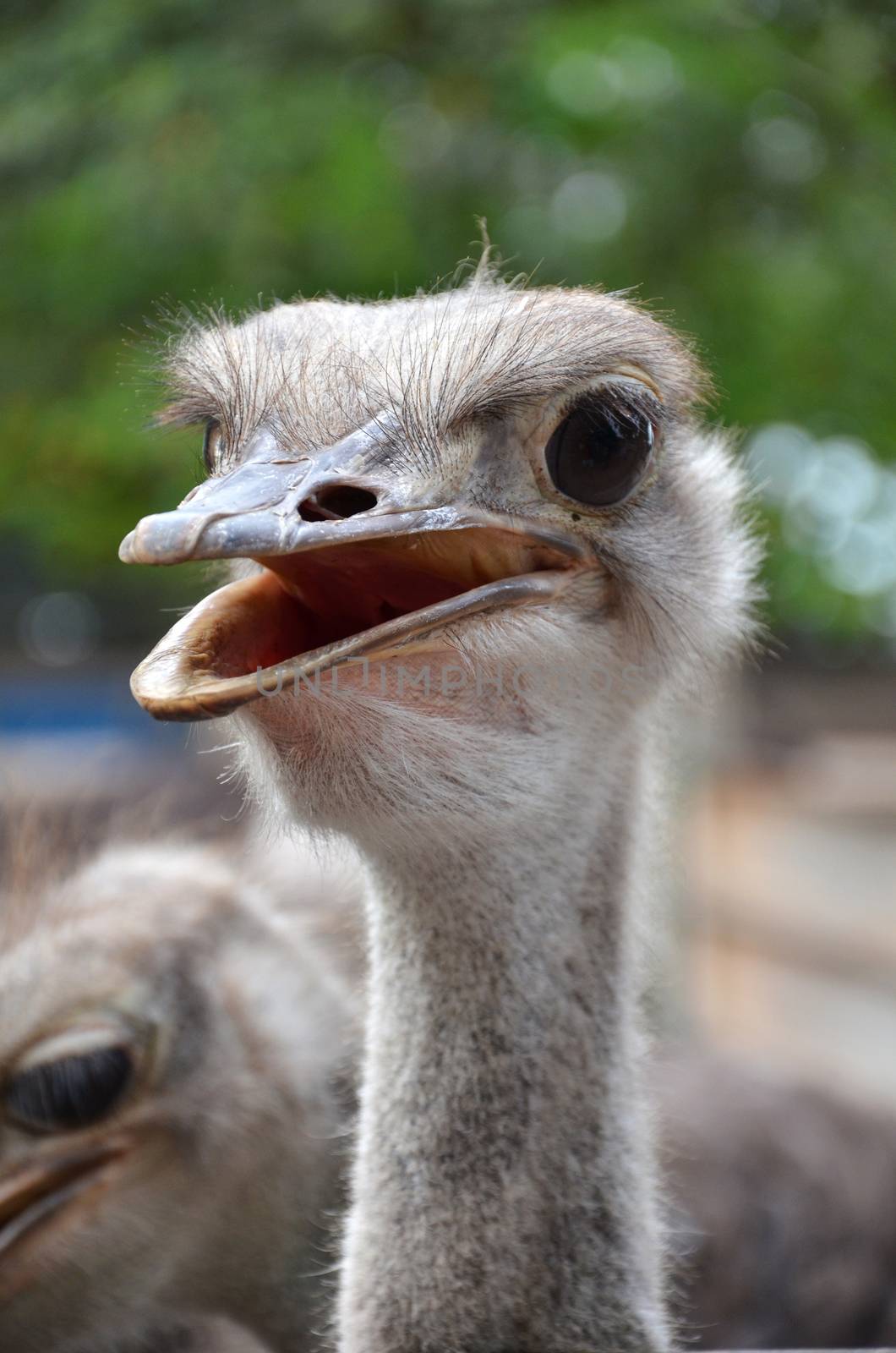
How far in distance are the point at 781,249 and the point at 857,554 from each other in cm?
198

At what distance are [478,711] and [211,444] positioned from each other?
1.21ft

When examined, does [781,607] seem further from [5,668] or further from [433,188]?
[5,668]

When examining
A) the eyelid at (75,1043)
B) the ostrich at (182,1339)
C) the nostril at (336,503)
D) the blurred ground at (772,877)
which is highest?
the blurred ground at (772,877)

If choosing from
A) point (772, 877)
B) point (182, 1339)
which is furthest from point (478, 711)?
point (772, 877)

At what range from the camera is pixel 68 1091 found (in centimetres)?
193

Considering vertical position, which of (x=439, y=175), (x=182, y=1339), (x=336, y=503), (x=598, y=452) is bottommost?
(x=182, y=1339)

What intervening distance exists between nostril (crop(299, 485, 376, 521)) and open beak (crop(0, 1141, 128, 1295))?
1.01 meters

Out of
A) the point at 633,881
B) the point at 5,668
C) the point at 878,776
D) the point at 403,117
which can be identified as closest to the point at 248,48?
the point at 403,117

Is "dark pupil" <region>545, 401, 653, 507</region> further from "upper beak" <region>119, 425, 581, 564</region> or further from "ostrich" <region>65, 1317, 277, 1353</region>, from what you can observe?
"ostrich" <region>65, 1317, 277, 1353</region>

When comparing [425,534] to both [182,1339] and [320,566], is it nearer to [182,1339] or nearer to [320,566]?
[320,566]

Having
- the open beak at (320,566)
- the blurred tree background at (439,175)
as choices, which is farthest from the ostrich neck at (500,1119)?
Result: the blurred tree background at (439,175)

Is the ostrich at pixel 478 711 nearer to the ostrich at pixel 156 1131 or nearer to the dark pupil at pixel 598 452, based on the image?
the dark pupil at pixel 598 452

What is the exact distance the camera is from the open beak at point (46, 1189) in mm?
1878

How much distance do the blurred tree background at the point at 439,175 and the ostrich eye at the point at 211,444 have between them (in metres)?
1.96
